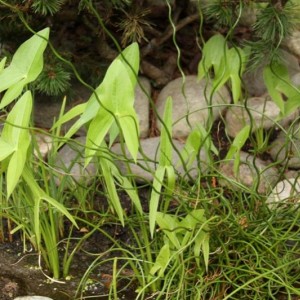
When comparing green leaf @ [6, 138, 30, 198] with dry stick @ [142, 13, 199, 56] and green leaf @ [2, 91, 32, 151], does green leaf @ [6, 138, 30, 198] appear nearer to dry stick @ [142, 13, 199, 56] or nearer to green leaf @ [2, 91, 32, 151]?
green leaf @ [2, 91, 32, 151]

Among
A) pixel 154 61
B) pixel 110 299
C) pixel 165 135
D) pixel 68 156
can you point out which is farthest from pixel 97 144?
pixel 154 61

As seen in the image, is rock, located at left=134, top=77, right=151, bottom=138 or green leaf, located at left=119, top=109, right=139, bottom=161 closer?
green leaf, located at left=119, top=109, right=139, bottom=161

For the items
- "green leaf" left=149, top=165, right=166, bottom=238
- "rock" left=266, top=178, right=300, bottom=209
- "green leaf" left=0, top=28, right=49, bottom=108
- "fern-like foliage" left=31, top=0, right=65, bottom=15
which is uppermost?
"green leaf" left=0, top=28, right=49, bottom=108

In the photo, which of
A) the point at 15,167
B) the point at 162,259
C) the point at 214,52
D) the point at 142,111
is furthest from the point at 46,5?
the point at 162,259

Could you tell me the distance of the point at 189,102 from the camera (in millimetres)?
2531

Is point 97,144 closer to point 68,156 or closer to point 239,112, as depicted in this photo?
point 68,156

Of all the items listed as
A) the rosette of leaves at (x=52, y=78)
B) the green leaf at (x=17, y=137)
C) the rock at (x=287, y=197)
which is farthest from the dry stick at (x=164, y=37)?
the green leaf at (x=17, y=137)

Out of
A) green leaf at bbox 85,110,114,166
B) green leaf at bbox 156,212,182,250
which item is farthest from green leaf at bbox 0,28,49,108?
green leaf at bbox 156,212,182,250

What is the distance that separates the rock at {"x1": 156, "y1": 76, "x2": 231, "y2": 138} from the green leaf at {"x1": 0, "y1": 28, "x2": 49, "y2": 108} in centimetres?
94

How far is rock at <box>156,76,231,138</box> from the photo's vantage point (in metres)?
2.48

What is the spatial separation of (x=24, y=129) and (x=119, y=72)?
223 mm

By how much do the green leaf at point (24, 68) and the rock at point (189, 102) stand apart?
94 centimetres

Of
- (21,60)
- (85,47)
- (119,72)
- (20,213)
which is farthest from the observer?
(85,47)

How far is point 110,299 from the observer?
172 centimetres
